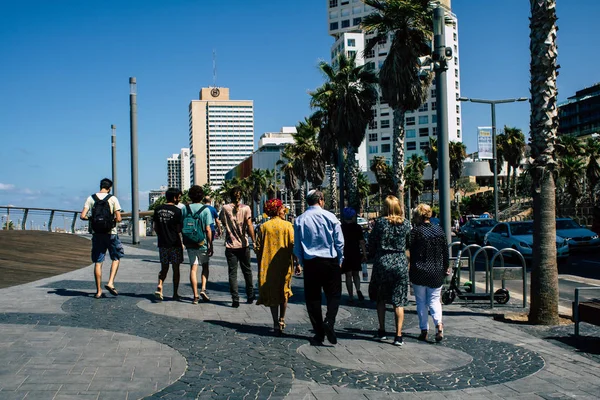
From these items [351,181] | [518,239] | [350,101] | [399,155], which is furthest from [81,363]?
[350,101]

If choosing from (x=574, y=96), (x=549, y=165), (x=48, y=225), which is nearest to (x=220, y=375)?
(x=549, y=165)

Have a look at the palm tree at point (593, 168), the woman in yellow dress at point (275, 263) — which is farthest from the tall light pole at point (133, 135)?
the palm tree at point (593, 168)

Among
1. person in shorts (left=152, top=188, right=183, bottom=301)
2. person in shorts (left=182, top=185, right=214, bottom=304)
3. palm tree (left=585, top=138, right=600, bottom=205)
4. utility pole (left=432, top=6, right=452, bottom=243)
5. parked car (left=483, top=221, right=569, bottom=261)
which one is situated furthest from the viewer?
palm tree (left=585, top=138, right=600, bottom=205)

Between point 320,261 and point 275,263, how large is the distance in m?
0.74

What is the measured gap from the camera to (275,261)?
7.42 metres

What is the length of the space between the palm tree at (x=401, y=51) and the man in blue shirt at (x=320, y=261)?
1633 cm

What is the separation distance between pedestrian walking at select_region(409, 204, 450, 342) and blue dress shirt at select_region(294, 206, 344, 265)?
0.95 m

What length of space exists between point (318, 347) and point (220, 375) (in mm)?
1572

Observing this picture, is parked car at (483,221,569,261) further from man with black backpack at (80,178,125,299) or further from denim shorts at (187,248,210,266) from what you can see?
man with black backpack at (80,178,125,299)

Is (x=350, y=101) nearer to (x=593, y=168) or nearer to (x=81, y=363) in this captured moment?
(x=81, y=363)

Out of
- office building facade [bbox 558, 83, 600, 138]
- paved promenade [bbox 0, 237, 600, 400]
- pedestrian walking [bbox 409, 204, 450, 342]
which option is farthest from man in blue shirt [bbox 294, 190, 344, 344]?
office building facade [bbox 558, 83, 600, 138]

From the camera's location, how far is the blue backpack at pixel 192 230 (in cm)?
938

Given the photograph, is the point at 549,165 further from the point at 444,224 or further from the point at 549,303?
the point at 444,224

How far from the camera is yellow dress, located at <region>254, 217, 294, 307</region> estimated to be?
734 centimetres
